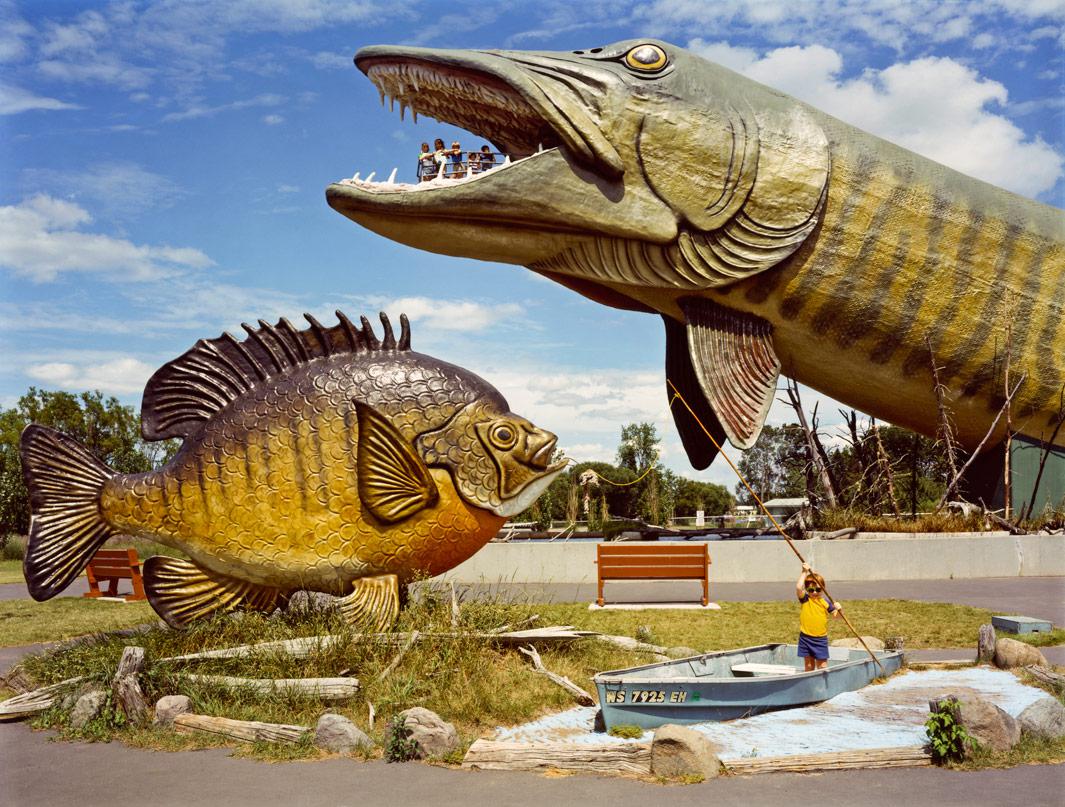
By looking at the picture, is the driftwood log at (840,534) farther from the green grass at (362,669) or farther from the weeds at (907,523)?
the green grass at (362,669)

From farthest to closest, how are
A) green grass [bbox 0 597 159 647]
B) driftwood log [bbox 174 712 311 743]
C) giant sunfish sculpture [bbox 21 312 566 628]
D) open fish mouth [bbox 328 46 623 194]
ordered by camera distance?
green grass [bbox 0 597 159 647] → open fish mouth [bbox 328 46 623 194] → giant sunfish sculpture [bbox 21 312 566 628] → driftwood log [bbox 174 712 311 743]

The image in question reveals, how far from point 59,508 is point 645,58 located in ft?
23.9

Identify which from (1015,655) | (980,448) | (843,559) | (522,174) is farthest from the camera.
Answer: (980,448)

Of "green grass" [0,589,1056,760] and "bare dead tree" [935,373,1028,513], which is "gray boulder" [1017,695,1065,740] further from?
"bare dead tree" [935,373,1028,513]

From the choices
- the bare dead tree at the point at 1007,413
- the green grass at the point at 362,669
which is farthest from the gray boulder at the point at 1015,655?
the bare dead tree at the point at 1007,413

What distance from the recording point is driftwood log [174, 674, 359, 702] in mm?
6008

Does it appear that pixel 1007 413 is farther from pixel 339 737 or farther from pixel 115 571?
pixel 115 571

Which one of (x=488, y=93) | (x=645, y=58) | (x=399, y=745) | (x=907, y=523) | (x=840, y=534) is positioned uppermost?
(x=645, y=58)

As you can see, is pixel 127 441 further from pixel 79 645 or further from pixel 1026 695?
pixel 1026 695

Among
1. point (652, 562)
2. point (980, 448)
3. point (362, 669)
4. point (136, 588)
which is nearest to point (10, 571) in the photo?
point (136, 588)

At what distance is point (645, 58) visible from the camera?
10.0 meters

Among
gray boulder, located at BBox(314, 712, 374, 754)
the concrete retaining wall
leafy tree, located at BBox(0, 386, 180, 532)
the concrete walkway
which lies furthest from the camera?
leafy tree, located at BBox(0, 386, 180, 532)

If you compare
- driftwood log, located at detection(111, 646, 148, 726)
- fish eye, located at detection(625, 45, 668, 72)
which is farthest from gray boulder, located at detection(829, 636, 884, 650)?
fish eye, located at detection(625, 45, 668, 72)

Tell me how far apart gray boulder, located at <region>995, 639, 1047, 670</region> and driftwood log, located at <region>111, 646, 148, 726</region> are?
6616mm
